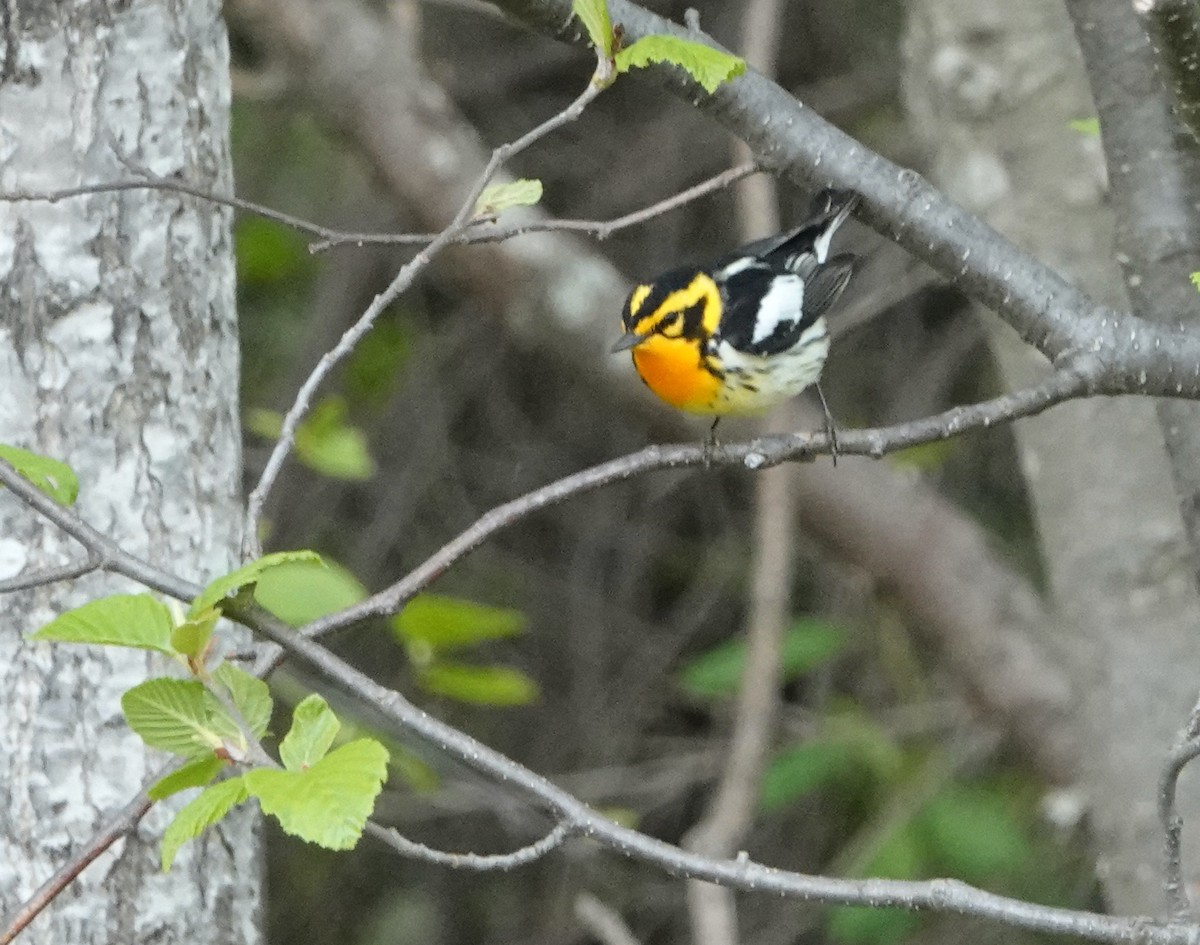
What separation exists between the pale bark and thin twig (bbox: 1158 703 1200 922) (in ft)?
5.59

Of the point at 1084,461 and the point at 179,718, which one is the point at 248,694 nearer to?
the point at 179,718

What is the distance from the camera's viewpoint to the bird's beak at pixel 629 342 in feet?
8.54

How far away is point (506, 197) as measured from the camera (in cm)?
168

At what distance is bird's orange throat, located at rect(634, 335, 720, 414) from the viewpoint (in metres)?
2.66

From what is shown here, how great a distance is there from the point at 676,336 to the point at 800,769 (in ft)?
5.61

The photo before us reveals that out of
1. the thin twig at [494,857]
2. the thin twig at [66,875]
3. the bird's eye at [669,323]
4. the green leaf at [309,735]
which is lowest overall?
the thin twig at [66,875]

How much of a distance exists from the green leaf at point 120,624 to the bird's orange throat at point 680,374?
1.54m

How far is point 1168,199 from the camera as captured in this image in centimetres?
206

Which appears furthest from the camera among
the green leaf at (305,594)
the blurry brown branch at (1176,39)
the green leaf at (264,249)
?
the green leaf at (264,249)

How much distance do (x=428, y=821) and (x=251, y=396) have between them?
142 cm

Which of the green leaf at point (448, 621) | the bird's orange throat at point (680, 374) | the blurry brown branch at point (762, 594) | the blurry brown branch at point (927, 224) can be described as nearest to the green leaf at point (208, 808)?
the blurry brown branch at point (927, 224)

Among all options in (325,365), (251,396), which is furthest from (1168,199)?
(251,396)

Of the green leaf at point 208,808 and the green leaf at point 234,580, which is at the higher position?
the green leaf at point 234,580

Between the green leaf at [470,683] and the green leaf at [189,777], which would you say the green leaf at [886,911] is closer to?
the green leaf at [470,683]
